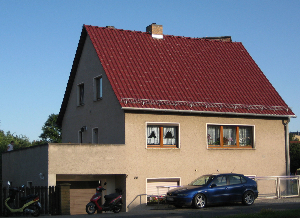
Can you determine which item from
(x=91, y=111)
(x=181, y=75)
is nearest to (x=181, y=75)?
(x=181, y=75)

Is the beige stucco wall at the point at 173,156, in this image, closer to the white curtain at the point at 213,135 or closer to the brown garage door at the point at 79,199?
the white curtain at the point at 213,135

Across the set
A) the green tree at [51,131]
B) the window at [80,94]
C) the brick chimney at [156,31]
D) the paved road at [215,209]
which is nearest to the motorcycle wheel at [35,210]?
the paved road at [215,209]

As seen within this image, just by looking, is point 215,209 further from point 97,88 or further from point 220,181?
point 97,88

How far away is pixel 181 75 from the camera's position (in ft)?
85.8

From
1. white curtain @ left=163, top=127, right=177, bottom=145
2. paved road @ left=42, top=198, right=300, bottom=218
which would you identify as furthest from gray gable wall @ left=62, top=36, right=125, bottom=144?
paved road @ left=42, top=198, right=300, bottom=218

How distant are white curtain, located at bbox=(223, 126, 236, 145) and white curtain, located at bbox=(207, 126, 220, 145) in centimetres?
48

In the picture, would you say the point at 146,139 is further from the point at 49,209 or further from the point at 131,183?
the point at 49,209

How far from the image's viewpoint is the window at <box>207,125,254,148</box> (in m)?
25.1

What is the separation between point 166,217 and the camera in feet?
53.9

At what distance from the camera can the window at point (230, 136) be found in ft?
82.3

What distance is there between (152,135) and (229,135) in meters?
4.71

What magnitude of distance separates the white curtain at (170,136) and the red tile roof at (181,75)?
3.93 ft

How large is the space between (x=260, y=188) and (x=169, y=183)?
474 cm

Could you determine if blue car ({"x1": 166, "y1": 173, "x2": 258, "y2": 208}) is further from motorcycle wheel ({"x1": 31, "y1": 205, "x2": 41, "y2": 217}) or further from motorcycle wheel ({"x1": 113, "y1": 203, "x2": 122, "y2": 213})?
motorcycle wheel ({"x1": 31, "y1": 205, "x2": 41, "y2": 217})
